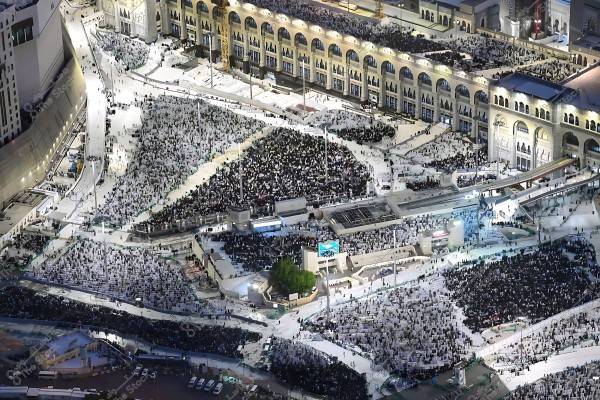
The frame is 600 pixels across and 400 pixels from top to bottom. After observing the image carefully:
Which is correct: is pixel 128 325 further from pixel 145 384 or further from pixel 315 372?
pixel 315 372

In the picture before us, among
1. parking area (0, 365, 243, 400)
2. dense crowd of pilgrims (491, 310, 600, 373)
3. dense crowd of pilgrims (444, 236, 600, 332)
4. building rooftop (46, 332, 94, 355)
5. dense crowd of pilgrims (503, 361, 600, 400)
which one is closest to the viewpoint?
dense crowd of pilgrims (503, 361, 600, 400)

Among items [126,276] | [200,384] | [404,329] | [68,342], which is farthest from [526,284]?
[68,342]

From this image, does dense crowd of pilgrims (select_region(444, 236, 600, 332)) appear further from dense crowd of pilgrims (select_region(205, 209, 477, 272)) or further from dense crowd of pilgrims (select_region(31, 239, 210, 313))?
dense crowd of pilgrims (select_region(31, 239, 210, 313))

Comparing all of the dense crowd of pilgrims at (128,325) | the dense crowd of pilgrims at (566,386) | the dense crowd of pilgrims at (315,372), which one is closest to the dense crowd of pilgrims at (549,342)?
the dense crowd of pilgrims at (566,386)

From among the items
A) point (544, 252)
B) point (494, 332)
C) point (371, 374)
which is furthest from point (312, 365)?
point (544, 252)

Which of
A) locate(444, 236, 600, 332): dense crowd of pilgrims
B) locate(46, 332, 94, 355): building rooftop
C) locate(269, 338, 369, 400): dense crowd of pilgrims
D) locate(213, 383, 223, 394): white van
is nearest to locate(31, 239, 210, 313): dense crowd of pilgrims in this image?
locate(269, 338, 369, 400): dense crowd of pilgrims

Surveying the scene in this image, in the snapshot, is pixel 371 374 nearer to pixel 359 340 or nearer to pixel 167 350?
pixel 359 340
